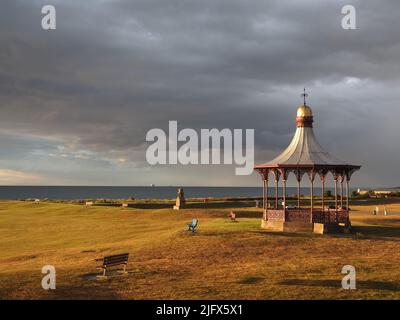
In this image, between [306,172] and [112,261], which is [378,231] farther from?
[112,261]

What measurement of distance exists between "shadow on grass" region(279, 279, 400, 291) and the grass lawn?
4 cm

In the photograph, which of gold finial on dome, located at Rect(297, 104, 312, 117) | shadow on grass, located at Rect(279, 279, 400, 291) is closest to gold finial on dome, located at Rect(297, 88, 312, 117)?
gold finial on dome, located at Rect(297, 104, 312, 117)

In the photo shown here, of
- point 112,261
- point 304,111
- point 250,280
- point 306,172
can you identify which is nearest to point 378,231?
point 306,172

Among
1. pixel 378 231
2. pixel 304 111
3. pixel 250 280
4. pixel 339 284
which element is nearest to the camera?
pixel 339 284

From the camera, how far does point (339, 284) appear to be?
699 inches

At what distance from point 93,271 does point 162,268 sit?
10.3ft

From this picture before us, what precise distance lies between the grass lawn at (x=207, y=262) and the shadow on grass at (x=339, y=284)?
4 cm

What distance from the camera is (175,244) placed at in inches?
1074

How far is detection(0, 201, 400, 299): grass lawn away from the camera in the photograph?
1675cm

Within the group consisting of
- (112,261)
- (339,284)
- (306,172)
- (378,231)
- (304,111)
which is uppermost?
(304,111)

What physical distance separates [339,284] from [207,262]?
22.9 feet

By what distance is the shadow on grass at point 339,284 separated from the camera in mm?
17266
